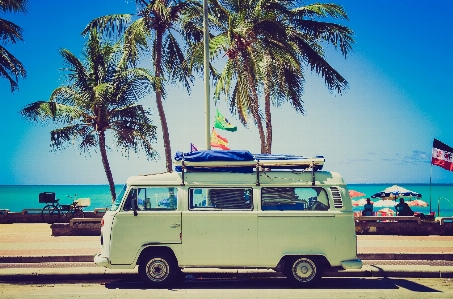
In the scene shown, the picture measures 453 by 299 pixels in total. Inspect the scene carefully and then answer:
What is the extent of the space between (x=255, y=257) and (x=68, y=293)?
3.79m

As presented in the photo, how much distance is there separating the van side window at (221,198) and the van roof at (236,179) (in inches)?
6.2

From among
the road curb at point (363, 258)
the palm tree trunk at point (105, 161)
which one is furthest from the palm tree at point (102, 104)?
the road curb at point (363, 258)

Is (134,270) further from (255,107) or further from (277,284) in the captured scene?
(255,107)

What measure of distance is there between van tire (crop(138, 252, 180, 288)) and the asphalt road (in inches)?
8.9

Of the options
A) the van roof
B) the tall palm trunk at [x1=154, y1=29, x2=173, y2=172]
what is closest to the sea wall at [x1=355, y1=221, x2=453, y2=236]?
the tall palm trunk at [x1=154, y1=29, x2=173, y2=172]

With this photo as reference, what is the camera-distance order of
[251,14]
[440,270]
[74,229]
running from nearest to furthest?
[440,270] → [74,229] → [251,14]

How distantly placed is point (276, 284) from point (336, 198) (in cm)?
233

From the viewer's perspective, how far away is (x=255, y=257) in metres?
10.5

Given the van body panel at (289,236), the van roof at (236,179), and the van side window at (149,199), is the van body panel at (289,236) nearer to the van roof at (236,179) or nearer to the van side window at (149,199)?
the van roof at (236,179)

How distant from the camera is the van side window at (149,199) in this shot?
1060 cm

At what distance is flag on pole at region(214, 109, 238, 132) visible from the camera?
23344mm

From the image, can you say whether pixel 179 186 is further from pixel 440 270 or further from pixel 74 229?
pixel 74 229

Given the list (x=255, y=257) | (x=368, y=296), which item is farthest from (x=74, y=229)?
(x=368, y=296)

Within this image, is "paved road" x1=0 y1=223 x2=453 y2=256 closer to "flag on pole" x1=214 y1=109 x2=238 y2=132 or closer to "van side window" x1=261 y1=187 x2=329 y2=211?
"van side window" x1=261 y1=187 x2=329 y2=211
